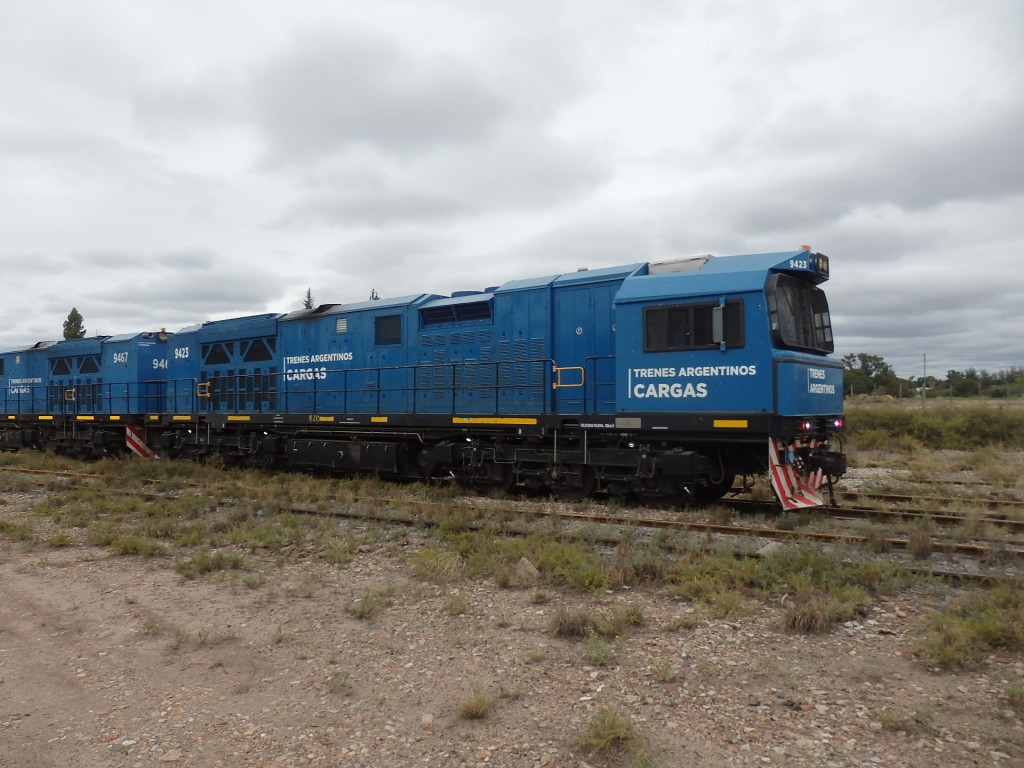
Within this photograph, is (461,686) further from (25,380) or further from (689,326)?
(25,380)

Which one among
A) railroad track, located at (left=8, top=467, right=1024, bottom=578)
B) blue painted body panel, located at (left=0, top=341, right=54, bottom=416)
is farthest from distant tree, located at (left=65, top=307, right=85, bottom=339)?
railroad track, located at (left=8, top=467, right=1024, bottom=578)

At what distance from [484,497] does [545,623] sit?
21.2 ft

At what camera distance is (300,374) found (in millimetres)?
16219

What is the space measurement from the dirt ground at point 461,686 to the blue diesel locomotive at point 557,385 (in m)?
3.93

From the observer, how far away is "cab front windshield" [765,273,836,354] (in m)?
9.50

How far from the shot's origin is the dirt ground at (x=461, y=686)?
394 cm

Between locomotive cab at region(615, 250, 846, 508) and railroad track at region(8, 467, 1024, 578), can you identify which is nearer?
railroad track at region(8, 467, 1024, 578)

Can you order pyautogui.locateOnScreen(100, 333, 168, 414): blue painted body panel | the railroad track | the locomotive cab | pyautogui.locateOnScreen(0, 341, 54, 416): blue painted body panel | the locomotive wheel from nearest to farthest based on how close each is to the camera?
the railroad track → the locomotive cab → the locomotive wheel → pyautogui.locateOnScreen(100, 333, 168, 414): blue painted body panel → pyautogui.locateOnScreen(0, 341, 54, 416): blue painted body panel

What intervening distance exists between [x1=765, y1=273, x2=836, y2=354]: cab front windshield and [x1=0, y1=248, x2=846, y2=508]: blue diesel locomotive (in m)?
0.04

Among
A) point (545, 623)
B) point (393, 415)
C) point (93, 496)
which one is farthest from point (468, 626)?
point (93, 496)

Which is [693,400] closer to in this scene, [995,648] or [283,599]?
[995,648]

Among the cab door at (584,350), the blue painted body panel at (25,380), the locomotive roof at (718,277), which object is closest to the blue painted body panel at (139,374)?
the blue painted body panel at (25,380)

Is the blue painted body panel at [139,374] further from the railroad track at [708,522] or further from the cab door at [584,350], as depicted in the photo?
the cab door at [584,350]

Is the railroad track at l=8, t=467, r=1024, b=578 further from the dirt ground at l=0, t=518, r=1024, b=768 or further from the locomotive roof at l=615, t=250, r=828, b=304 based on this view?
the locomotive roof at l=615, t=250, r=828, b=304
